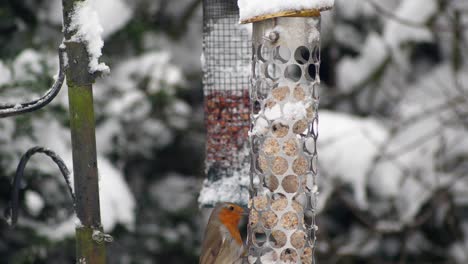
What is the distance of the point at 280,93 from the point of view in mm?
2504

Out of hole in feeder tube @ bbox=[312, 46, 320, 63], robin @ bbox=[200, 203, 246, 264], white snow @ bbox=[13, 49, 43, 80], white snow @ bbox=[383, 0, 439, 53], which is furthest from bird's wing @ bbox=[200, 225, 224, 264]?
white snow @ bbox=[383, 0, 439, 53]

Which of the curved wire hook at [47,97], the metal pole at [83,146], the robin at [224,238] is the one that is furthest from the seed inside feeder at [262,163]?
the curved wire hook at [47,97]

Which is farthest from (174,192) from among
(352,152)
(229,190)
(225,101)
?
(229,190)

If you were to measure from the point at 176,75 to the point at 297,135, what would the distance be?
3199mm

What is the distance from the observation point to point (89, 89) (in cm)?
217

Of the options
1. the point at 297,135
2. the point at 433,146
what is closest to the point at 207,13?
the point at 297,135

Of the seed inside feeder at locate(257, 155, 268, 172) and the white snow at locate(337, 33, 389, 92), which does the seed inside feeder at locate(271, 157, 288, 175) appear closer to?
the seed inside feeder at locate(257, 155, 268, 172)

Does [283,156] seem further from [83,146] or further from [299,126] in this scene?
[83,146]

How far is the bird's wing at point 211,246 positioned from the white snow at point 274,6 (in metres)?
0.95

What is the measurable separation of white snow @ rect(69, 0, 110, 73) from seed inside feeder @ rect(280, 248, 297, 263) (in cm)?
86

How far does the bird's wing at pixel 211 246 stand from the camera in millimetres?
2865

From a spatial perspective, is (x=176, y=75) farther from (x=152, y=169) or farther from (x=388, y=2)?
(x=388, y=2)

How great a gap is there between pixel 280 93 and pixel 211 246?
2.37 ft

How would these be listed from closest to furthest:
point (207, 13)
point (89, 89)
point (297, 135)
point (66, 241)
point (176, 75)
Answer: point (89, 89) → point (297, 135) → point (207, 13) → point (66, 241) → point (176, 75)
